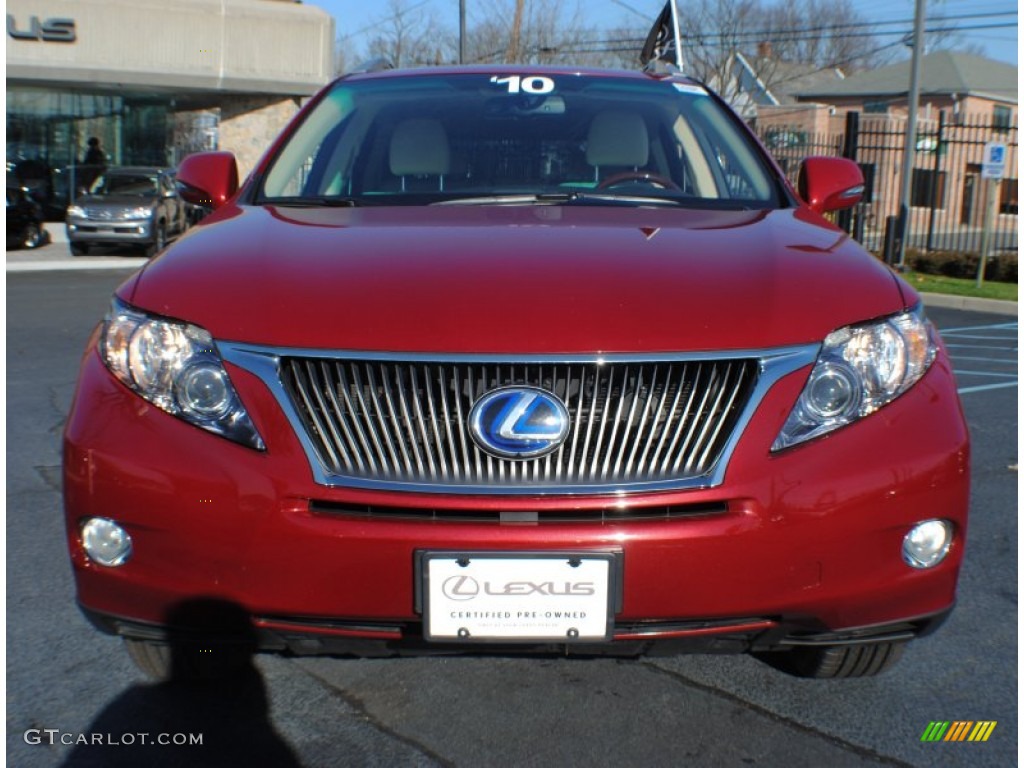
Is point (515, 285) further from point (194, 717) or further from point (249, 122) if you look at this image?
point (249, 122)

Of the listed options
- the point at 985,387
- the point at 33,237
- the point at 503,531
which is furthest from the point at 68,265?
the point at 503,531

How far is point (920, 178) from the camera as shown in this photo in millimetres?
31125

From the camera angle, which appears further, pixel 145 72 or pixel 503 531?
pixel 145 72

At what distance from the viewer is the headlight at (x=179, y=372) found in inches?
96.6

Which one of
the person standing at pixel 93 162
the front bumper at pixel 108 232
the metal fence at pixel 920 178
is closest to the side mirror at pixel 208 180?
the metal fence at pixel 920 178

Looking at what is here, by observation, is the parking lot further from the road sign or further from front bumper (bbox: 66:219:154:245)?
front bumper (bbox: 66:219:154:245)

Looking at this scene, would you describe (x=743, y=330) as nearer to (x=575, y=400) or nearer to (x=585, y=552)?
(x=575, y=400)

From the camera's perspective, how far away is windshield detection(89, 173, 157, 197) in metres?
21.5

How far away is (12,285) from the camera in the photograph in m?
15.0

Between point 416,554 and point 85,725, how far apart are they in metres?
1.13

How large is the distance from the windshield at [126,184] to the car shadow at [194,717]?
19622 mm

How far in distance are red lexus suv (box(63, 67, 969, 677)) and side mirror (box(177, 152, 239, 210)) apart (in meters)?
1.25

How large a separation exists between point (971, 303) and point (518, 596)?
14546 millimetres

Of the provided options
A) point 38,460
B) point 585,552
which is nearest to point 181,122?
point 38,460
